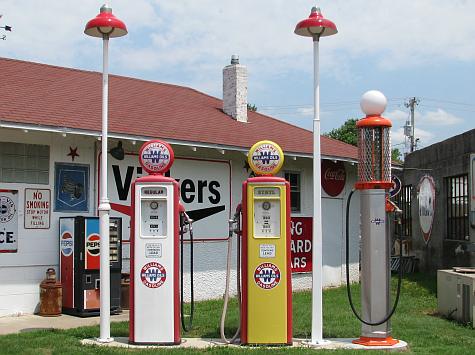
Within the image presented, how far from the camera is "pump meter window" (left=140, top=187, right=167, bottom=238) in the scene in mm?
9469

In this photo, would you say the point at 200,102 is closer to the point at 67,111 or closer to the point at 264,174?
the point at 67,111

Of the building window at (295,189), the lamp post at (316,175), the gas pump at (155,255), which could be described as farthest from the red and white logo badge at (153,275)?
the building window at (295,189)

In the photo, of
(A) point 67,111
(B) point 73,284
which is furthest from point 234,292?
(A) point 67,111

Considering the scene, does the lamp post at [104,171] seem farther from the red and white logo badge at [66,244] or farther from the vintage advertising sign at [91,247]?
the red and white logo badge at [66,244]

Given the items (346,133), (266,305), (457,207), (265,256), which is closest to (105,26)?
(265,256)

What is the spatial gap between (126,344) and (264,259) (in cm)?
204

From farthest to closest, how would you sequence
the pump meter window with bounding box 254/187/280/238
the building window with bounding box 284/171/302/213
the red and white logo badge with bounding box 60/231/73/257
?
the building window with bounding box 284/171/302/213, the red and white logo badge with bounding box 60/231/73/257, the pump meter window with bounding box 254/187/280/238

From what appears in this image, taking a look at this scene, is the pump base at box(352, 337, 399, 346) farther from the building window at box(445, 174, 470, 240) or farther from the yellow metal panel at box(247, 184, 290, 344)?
the building window at box(445, 174, 470, 240)

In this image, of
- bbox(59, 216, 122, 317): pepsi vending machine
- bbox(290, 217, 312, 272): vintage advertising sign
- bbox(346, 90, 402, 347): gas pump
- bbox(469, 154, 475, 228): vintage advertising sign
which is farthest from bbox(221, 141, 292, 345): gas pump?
bbox(290, 217, 312, 272): vintage advertising sign

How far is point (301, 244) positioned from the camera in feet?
55.9

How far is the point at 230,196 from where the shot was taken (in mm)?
15695

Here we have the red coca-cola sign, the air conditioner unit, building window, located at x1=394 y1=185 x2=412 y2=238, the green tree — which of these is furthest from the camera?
the green tree

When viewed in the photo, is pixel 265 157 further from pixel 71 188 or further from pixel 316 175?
pixel 71 188

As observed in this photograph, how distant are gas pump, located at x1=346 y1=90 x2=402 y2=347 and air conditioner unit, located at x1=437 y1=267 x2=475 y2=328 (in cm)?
258
